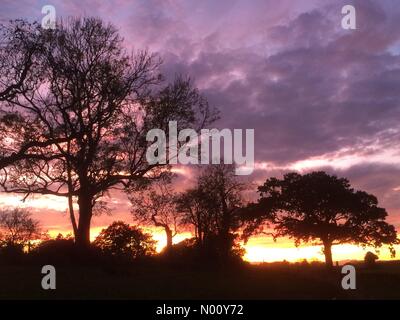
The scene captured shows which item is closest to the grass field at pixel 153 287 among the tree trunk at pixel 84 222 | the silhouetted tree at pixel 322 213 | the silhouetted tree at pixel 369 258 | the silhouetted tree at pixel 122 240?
the tree trunk at pixel 84 222

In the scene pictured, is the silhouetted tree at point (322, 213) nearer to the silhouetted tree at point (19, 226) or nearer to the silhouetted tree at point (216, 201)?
the silhouetted tree at point (216, 201)

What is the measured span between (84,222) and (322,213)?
34.7 metres

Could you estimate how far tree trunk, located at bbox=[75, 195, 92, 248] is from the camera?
44.9 metres

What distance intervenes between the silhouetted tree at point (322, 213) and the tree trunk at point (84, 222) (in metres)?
27.6

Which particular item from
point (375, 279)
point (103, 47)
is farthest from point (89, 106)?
point (375, 279)

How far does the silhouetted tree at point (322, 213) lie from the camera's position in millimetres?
65500

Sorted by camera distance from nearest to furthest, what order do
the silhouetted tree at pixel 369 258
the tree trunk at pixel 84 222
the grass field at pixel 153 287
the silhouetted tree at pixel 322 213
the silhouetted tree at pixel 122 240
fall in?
the grass field at pixel 153 287
the tree trunk at pixel 84 222
the silhouetted tree at pixel 122 240
the silhouetted tree at pixel 322 213
the silhouetted tree at pixel 369 258

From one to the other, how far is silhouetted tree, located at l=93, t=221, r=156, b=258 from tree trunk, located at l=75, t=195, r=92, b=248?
669 centimetres

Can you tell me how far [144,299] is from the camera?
28.7 metres

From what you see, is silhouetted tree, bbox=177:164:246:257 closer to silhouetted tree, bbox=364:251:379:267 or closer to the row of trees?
the row of trees

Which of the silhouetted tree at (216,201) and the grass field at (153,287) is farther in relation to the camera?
the silhouetted tree at (216,201)

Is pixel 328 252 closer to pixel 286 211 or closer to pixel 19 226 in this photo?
pixel 286 211

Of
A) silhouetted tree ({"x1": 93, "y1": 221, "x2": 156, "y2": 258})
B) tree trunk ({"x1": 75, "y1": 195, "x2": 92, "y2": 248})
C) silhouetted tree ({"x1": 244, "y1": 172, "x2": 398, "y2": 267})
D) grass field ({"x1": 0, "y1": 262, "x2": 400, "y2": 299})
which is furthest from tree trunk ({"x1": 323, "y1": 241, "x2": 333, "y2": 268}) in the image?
tree trunk ({"x1": 75, "y1": 195, "x2": 92, "y2": 248})

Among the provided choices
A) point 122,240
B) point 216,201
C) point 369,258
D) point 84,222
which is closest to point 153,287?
point 84,222
